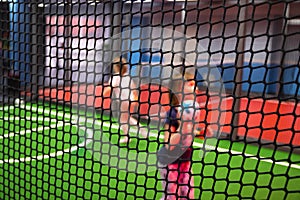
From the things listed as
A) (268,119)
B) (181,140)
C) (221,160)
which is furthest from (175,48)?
(268,119)

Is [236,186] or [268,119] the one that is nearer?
[236,186]

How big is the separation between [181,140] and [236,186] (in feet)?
3.39

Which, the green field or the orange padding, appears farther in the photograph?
the orange padding

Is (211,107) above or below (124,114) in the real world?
above

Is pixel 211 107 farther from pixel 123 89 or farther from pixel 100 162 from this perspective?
pixel 100 162

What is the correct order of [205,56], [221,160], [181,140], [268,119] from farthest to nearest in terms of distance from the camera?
[268,119], [221,160], [181,140], [205,56]

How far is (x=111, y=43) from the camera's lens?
763 mm

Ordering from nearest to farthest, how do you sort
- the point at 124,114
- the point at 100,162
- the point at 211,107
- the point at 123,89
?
1. the point at 100,162
2. the point at 123,89
3. the point at 211,107
4. the point at 124,114

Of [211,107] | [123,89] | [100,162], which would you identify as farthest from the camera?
[211,107]

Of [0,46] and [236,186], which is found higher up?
[0,46]

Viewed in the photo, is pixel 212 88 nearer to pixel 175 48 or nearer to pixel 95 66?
pixel 175 48

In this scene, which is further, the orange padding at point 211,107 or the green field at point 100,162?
the orange padding at point 211,107

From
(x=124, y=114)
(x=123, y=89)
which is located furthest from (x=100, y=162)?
(x=124, y=114)

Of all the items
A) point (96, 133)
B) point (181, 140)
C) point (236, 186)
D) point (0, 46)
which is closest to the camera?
point (96, 133)
